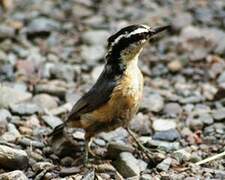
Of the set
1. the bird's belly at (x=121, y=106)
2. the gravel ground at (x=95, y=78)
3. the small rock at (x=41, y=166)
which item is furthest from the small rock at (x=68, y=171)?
the bird's belly at (x=121, y=106)

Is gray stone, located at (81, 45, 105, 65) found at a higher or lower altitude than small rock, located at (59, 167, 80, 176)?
higher

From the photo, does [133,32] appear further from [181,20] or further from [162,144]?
[181,20]

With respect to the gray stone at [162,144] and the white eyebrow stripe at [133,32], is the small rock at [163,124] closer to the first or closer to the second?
the gray stone at [162,144]

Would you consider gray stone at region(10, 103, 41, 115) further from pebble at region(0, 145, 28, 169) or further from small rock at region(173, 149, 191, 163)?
small rock at region(173, 149, 191, 163)

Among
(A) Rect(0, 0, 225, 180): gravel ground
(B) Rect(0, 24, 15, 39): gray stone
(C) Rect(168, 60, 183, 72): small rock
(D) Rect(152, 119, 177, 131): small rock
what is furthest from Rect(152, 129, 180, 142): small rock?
(B) Rect(0, 24, 15, 39): gray stone

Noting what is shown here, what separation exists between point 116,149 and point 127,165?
0.37 metres

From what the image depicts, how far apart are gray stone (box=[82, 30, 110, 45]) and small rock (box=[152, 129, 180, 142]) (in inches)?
107

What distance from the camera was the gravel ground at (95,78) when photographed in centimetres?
627

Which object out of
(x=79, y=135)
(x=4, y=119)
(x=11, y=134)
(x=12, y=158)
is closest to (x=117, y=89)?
(x=79, y=135)

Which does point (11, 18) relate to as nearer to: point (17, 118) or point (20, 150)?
point (17, 118)

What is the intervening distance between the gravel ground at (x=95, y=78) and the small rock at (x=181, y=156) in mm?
12

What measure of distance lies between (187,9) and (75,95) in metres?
3.18

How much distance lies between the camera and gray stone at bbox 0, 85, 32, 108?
7.54 metres

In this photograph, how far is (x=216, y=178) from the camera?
5914 mm
